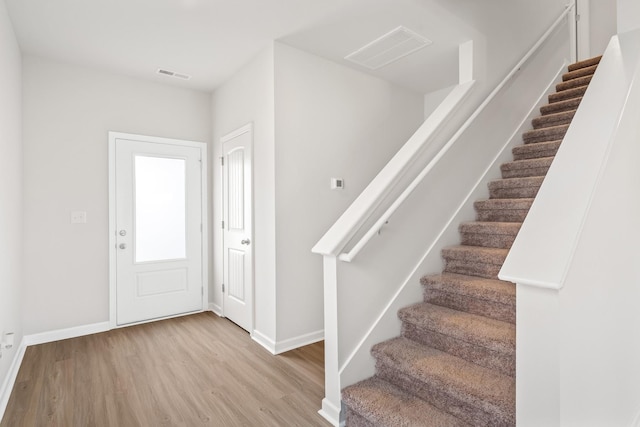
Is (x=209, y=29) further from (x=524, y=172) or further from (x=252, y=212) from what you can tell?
(x=524, y=172)

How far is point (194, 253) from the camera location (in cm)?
408

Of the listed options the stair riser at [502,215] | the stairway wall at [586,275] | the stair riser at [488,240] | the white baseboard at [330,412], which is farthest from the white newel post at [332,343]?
the stair riser at [502,215]

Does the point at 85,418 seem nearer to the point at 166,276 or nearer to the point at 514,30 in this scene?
the point at 166,276

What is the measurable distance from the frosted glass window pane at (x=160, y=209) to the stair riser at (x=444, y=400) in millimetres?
2813

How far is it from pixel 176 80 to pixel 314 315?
291 cm

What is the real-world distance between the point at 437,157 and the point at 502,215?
831 mm

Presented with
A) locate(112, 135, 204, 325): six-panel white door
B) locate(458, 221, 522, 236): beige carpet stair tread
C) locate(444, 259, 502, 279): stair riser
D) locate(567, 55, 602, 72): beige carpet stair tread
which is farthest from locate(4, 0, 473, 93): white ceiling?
locate(444, 259, 502, 279): stair riser

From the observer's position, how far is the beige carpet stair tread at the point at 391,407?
5.48 feet

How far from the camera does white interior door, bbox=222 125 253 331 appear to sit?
3.38 m

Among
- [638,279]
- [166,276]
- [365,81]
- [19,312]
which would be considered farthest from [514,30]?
[19,312]

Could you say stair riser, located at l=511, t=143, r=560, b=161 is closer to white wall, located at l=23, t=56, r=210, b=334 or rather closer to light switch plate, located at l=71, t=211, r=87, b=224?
white wall, located at l=23, t=56, r=210, b=334

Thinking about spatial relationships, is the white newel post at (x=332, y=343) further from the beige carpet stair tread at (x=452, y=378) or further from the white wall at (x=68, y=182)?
the white wall at (x=68, y=182)

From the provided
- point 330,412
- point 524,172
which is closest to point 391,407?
point 330,412

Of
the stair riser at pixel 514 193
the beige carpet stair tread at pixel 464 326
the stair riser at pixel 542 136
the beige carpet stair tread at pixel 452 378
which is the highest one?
Result: the stair riser at pixel 542 136
